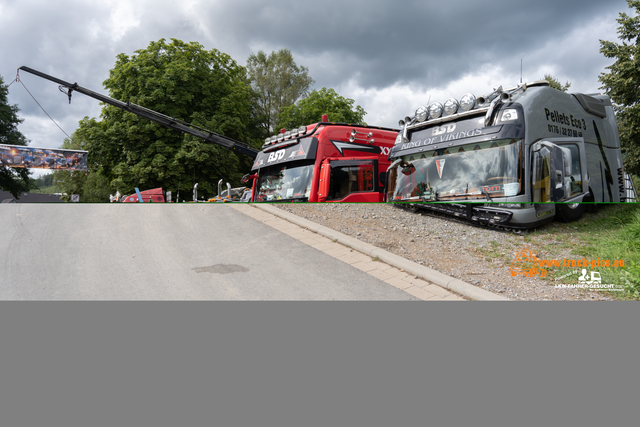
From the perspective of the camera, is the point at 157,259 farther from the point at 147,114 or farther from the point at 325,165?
the point at 147,114

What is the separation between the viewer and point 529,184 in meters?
5.64

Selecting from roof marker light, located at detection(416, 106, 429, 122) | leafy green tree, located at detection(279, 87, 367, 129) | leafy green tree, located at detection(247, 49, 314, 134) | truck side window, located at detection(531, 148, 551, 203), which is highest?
leafy green tree, located at detection(247, 49, 314, 134)

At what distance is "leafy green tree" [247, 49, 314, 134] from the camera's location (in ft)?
117

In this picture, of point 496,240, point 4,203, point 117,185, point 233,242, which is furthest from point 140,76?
point 496,240

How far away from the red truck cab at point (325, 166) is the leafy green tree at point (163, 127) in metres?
12.8

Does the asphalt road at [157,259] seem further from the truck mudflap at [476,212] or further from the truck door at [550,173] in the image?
the truck door at [550,173]

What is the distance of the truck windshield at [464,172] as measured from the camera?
575 cm

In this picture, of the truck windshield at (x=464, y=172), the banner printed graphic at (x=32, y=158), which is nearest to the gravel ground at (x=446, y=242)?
the truck windshield at (x=464, y=172)

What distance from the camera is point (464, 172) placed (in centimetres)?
618

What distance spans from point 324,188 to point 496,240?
394 centimetres

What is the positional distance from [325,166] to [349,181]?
73 cm

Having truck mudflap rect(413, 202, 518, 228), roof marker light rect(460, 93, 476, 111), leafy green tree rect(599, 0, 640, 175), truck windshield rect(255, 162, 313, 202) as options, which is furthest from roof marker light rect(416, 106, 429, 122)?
leafy green tree rect(599, 0, 640, 175)

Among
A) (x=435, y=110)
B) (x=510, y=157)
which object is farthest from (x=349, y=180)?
(x=510, y=157)

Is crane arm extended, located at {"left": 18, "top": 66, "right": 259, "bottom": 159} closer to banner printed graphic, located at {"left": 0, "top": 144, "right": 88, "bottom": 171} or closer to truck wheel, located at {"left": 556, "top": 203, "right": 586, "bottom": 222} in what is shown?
banner printed graphic, located at {"left": 0, "top": 144, "right": 88, "bottom": 171}
